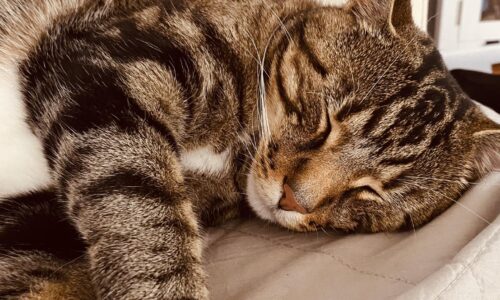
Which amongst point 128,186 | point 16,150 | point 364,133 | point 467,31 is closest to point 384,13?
point 364,133

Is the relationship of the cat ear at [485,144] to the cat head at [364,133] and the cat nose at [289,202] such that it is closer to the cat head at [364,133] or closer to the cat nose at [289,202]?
the cat head at [364,133]

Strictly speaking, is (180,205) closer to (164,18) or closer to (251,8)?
(164,18)

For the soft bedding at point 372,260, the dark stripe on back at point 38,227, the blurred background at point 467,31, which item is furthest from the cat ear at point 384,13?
the blurred background at point 467,31

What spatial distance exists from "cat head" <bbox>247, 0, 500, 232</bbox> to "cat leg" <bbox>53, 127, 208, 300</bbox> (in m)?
0.25

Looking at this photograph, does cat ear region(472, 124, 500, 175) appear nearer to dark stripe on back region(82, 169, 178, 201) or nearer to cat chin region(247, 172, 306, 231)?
cat chin region(247, 172, 306, 231)

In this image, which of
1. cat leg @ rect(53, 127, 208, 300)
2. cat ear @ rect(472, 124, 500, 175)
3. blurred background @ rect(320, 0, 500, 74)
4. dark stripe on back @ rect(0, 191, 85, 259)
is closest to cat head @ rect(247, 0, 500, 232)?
cat ear @ rect(472, 124, 500, 175)

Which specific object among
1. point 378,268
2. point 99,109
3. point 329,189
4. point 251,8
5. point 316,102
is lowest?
point 378,268

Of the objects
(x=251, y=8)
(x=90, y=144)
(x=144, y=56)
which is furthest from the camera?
(x=251, y=8)

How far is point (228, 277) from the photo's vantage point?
3.42ft

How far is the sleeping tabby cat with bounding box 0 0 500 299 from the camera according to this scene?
92 centimetres

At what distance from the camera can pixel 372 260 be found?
102 cm

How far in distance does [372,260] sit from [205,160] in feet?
1.45

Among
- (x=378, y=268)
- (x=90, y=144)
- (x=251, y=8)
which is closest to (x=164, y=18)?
(x=251, y=8)

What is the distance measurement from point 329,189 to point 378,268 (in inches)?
7.4
